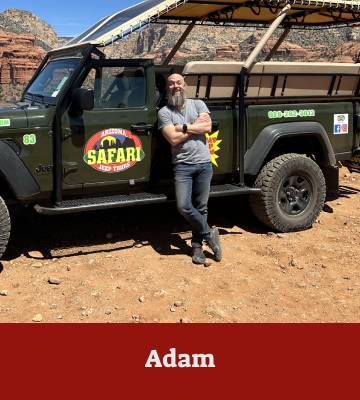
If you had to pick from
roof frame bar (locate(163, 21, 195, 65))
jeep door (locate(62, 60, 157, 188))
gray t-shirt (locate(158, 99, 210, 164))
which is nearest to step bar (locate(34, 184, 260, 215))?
jeep door (locate(62, 60, 157, 188))

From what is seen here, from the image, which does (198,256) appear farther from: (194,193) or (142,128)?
(142,128)

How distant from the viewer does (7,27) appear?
100 meters

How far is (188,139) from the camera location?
15.0 feet

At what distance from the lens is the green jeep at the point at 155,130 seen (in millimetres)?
4402

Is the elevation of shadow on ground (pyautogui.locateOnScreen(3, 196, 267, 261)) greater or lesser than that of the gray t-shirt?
lesser

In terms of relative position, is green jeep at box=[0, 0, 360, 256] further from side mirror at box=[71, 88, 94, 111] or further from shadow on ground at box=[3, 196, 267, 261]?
shadow on ground at box=[3, 196, 267, 261]

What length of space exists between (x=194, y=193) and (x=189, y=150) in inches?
18.0

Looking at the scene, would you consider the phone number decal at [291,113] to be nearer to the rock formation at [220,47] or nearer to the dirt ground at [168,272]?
the dirt ground at [168,272]

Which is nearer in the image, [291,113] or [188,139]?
[188,139]

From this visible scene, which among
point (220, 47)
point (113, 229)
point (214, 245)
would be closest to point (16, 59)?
Result: point (220, 47)

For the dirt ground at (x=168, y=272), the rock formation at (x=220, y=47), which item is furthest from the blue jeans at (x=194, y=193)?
the rock formation at (x=220, y=47)

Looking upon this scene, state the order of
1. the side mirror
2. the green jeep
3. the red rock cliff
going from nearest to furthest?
the side mirror < the green jeep < the red rock cliff

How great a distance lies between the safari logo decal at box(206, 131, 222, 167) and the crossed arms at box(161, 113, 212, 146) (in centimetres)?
57

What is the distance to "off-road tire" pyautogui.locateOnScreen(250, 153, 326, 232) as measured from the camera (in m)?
5.40
